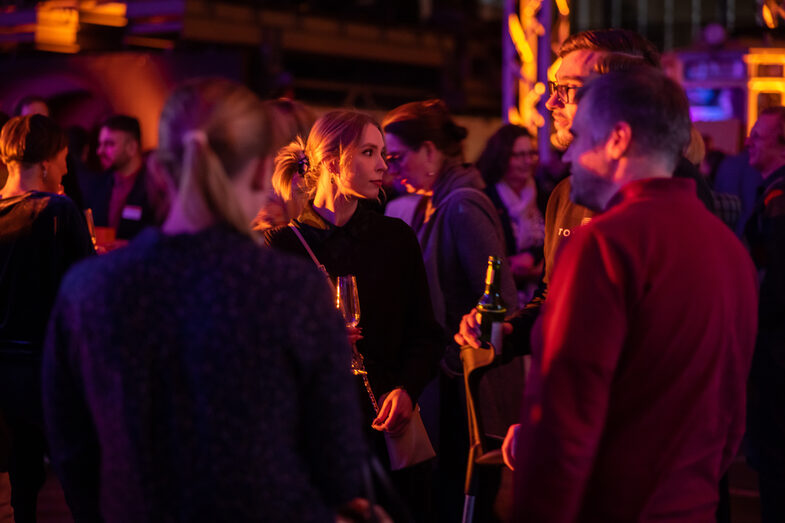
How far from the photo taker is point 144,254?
1.46 meters

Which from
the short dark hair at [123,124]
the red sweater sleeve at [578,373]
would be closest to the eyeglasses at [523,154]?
the short dark hair at [123,124]

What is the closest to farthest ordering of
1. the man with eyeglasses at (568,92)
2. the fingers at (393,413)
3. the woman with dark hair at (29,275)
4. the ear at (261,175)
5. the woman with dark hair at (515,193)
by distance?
the ear at (261,175), the man with eyeglasses at (568,92), the fingers at (393,413), the woman with dark hair at (29,275), the woman with dark hair at (515,193)

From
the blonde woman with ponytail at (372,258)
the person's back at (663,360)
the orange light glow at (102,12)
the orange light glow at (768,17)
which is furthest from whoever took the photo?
the orange light glow at (102,12)

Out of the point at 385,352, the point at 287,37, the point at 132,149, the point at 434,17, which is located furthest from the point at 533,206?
the point at 434,17

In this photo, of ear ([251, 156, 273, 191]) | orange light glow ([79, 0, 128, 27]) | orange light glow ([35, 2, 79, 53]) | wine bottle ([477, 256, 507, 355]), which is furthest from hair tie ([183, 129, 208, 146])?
orange light glow ([79, 0, 128, 27])

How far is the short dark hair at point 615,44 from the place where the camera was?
2.44 meters

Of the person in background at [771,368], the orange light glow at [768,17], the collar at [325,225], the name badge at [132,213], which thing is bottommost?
the person in background at [771,368]

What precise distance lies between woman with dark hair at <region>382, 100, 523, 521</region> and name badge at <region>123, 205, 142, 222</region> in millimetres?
1725

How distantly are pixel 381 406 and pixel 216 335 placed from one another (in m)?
1.34

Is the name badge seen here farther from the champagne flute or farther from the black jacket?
the champagne flute

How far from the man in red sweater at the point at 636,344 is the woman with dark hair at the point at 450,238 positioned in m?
1.81

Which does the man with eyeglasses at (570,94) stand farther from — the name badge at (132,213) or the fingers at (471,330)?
the name badge at (132,213)

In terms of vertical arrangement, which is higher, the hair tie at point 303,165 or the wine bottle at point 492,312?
the hair tie at point 303,165

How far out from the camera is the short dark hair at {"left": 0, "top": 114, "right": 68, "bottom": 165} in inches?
137
